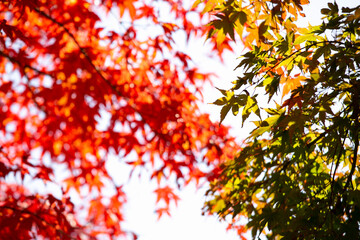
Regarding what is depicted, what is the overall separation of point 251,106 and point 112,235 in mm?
2493

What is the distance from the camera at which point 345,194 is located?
1.71 m

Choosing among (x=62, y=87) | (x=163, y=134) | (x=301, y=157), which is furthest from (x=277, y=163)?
(x=62, y=87)

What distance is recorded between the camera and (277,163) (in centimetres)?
206

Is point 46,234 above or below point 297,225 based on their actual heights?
above

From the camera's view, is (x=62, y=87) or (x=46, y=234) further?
(x=62, y=87)

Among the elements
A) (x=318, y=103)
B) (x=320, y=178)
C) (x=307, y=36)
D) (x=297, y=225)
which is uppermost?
(x=307, y=36)

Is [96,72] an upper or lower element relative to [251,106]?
upper

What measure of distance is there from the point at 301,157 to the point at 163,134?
168 centimetres

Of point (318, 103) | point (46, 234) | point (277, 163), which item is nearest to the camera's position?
point (318, 103)

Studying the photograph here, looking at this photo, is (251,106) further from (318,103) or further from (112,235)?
(112,235)

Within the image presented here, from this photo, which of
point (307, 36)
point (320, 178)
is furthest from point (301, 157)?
point (307, 36)

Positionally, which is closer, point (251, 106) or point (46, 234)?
point (251, 106)

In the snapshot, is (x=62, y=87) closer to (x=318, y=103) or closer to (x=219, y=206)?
(x=219, y=206)

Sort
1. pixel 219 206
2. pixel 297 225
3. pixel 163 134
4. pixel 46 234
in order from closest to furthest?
1. pixel 297 225
2. pixel 219 206
3. pixel 46 234
4. pixel 163 134
